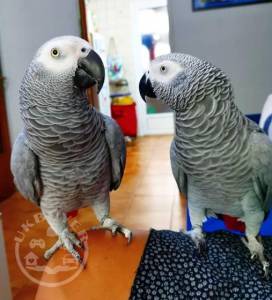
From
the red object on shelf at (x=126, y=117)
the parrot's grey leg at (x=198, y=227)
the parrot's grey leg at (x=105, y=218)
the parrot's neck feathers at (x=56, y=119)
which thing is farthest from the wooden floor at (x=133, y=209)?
the red object on shelf at (x=126, y=117)

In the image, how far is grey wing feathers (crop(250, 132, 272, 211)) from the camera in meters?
0.69

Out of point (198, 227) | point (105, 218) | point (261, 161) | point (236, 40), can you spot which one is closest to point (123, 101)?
point (236, 40)

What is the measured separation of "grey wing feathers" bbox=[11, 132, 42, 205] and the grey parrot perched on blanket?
0.32 m

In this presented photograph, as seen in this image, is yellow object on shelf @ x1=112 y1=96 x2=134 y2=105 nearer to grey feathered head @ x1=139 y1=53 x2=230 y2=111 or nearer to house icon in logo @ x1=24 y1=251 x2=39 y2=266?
house icon in logo @ x1=24 y1=251 x2=39 y2=266

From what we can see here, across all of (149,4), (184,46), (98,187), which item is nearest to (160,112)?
(149,4)

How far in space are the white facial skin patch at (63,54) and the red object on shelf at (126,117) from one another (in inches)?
150

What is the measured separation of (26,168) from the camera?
0.80 meters

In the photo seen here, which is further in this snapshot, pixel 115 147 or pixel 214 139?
pixel 115 147

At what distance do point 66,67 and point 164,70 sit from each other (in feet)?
0.68

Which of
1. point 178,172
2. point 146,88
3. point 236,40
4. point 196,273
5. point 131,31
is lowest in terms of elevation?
point 196,273

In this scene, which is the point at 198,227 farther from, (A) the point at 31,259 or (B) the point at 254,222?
(A) the point at 31,259

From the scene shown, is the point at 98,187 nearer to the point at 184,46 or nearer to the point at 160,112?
the point at 184,46

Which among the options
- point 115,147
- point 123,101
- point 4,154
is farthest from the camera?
point 123,101

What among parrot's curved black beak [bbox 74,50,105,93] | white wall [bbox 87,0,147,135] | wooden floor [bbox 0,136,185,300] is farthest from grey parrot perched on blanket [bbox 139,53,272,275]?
white wall [bbox 87,0,147,135]
